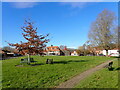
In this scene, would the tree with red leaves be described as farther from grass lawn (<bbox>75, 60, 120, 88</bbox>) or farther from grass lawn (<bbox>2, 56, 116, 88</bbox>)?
grass lawn (<bbox>75, 60, 120, 88</bbox>)

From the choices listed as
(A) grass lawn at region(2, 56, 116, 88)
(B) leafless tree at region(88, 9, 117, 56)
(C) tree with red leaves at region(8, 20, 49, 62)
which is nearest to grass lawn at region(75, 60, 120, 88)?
(A) grass lawn at region(2, 56, 116, 88)

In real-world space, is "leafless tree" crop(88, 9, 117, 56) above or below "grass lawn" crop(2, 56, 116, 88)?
above

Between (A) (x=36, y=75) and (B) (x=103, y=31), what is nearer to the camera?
(A) (x=36, y=75)

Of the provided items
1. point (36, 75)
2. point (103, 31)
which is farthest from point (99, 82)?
point (103, 31)

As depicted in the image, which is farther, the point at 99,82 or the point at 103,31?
the point at 103,31

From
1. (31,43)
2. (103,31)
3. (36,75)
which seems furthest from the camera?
(103,31)

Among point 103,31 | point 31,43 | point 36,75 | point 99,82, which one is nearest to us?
point 99,82

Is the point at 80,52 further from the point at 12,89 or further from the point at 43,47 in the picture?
the point at 12,89

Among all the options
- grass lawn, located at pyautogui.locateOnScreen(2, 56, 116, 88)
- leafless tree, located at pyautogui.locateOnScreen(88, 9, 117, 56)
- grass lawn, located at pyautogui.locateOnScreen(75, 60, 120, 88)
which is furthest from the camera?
leafless tree, located at pyautogui.locateOnScreen(88, 9, 117, 56)

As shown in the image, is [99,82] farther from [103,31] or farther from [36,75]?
[103,31]

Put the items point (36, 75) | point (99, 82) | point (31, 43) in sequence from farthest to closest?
1. point (31, 43)
2. point (36, 75)
3. point (99, 82)

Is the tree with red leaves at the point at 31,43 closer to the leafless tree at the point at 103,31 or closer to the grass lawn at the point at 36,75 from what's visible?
the grass lawn at the point at 36,75

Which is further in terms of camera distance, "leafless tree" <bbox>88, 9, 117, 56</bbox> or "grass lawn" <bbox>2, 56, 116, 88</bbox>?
"leafless tree" <bbox>88, 9, 117, 56</bbox>

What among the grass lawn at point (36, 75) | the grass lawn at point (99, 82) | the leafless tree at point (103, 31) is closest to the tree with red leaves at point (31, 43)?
the grass lawn at point (36, 75)
